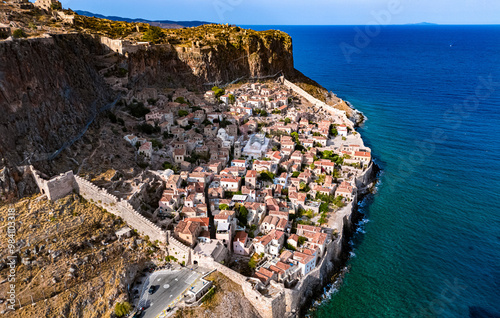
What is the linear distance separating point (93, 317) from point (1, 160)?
16.2 m

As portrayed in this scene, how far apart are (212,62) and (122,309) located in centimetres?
6093

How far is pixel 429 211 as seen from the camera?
46.0 meters

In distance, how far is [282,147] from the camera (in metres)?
56.2

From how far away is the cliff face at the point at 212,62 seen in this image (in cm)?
6494

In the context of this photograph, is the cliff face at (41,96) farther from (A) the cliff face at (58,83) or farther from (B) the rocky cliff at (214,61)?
(B) the rocky cliff at (214,61)

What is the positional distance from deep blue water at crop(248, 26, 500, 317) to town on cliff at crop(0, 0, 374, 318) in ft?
12.1

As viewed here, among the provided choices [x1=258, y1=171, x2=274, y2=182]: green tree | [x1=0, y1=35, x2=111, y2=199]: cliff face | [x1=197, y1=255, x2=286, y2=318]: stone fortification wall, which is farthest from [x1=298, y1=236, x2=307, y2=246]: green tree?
[x1=0, y1=35, x2=111, y2=199]: cliff face

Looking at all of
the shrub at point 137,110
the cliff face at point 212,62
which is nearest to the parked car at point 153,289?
the shrub at point 137,110

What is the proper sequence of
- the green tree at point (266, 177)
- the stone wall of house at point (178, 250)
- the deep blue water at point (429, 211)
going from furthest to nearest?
the green tree at point (266, 177) → the deep blue water at point (429, 211) → the stone wall of house at point (178, 250)

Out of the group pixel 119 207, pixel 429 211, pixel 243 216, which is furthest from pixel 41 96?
pixel 429 211

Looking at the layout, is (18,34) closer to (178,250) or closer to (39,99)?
(39,99)

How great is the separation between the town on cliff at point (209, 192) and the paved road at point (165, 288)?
9 centimetres

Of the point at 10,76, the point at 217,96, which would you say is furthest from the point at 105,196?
the point at 217,96

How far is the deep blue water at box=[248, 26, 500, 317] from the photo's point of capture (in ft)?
110
